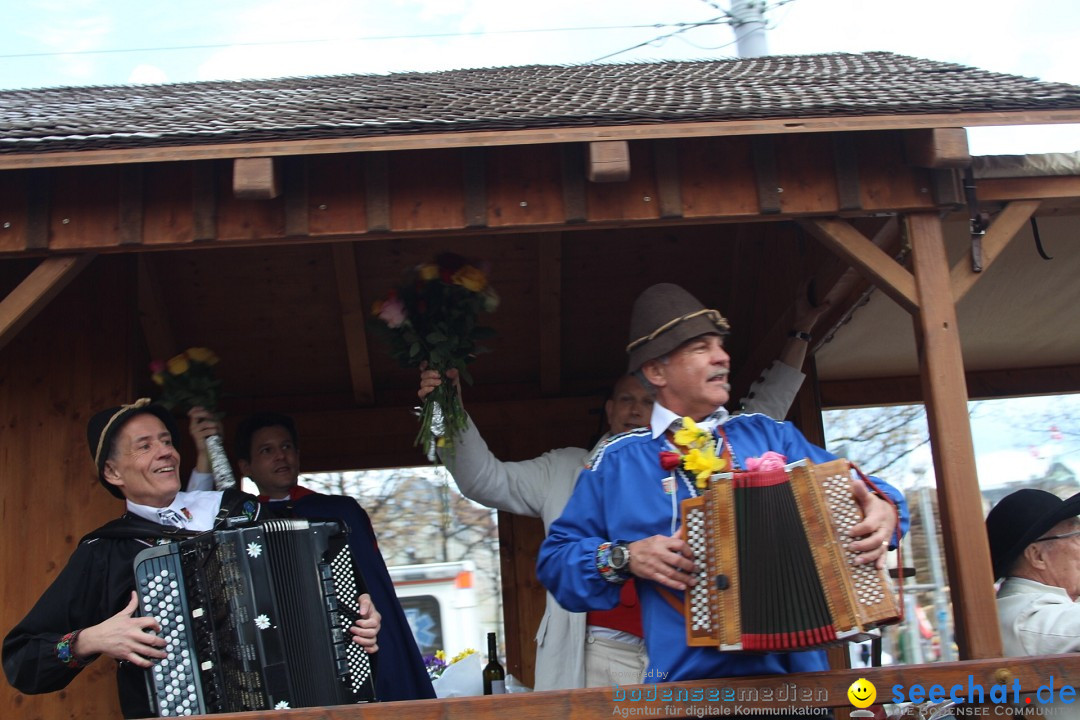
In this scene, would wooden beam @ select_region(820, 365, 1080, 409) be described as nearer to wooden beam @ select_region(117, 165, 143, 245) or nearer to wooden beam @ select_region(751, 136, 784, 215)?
wooden beam @ select_region(751, 136, 784, 215)

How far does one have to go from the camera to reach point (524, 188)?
406 cm

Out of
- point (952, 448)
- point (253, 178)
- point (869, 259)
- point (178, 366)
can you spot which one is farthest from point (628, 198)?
point (178, 366)

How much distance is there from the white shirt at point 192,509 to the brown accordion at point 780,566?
182cm

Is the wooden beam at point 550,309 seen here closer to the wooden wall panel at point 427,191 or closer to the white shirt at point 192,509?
the wooden wall panel at point 427,191

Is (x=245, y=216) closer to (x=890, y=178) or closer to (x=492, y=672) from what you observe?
(x=890, y=178)

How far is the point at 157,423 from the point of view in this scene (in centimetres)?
401

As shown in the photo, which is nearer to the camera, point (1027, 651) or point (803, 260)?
point (1027, 651)

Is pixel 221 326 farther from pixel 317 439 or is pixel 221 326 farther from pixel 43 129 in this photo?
pixel 43 129

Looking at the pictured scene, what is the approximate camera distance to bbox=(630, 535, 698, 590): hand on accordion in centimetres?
301

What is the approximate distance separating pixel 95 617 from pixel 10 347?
1.91 m

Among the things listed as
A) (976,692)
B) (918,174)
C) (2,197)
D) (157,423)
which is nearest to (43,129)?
(2,197)

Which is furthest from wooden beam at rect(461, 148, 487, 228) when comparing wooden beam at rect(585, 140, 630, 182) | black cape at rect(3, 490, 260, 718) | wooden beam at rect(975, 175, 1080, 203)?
wooden beam at rect(975, 175, 1080, 203)

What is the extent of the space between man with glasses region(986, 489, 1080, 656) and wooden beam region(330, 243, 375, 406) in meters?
3.24

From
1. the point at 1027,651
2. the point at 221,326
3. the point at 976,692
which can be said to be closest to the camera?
the point at 976,692
